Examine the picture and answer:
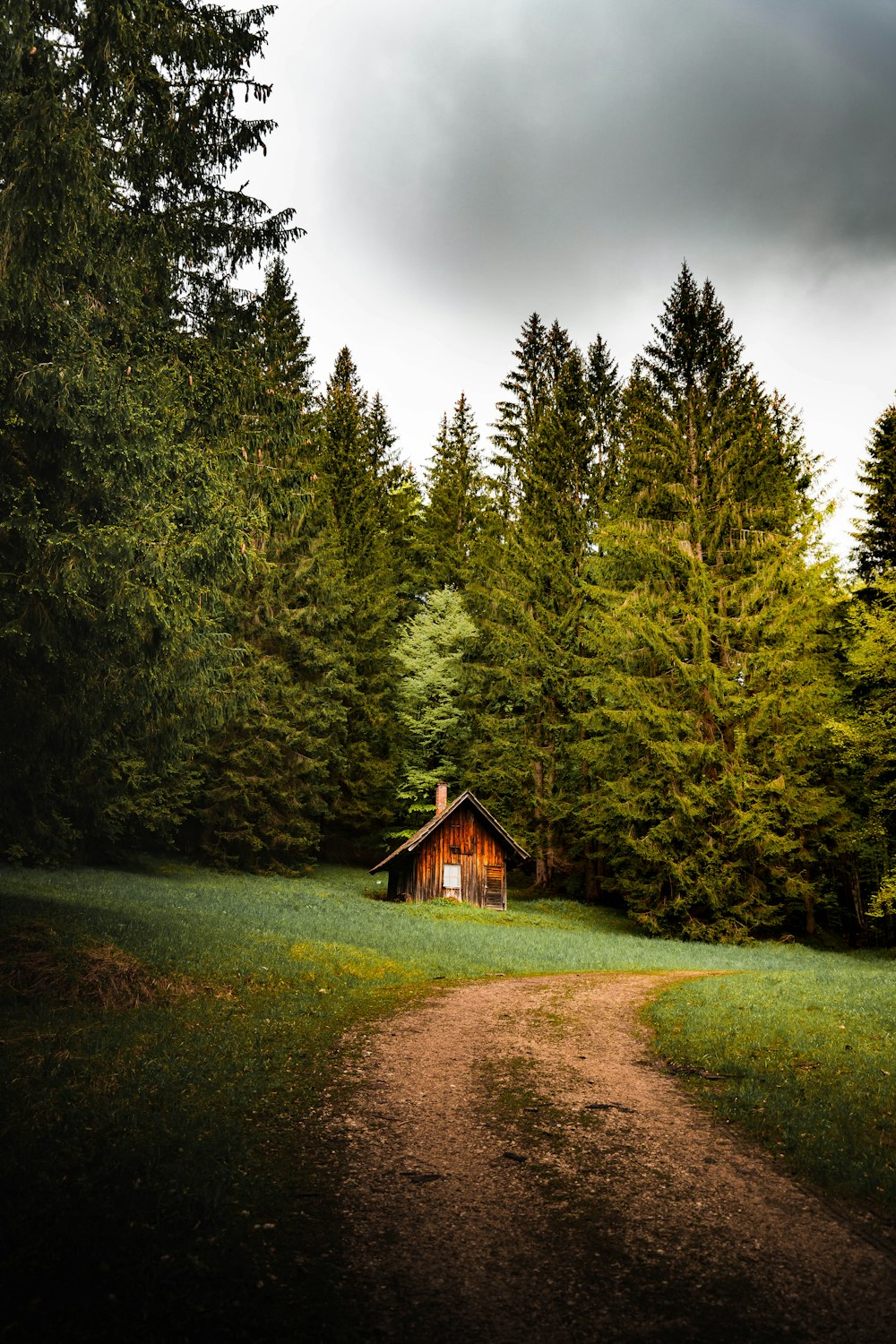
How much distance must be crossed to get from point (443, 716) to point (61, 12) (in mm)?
A: 33892

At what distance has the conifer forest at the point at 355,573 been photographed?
8.54 metres

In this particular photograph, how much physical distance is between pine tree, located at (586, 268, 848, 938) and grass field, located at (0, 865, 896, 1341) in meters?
7.37

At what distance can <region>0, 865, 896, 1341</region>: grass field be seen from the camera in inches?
138

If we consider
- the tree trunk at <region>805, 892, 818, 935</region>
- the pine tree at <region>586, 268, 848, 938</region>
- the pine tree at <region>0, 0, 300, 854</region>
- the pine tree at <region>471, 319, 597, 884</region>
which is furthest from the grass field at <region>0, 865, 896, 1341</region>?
the pine tree at <region>471, 319, 597, 884</region>

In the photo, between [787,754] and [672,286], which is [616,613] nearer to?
[787,754]

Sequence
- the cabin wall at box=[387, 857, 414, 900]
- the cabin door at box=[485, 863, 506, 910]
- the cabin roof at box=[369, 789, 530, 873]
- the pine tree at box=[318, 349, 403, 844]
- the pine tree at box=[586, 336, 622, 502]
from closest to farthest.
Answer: the cabin roof at box=[369, 789, 530, 873] → the cabin wall at box=[387, 857, 414, 900] → the cabin door at box=[485, 863, 506, 910] → the pine tree at box=[586, 336, 622, 502] → the pine tree at box=[318, 349, 403, 844]

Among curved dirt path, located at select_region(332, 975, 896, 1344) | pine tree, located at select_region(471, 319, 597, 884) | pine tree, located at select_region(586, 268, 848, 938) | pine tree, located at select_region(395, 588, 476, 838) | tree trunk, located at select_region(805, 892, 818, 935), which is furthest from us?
pine tree, located at select_region(395, 588, 476, 838)

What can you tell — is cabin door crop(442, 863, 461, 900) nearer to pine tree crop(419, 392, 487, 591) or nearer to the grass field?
the grass field

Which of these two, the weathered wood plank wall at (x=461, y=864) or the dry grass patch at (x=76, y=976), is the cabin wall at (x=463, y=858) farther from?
the dry grass patch at (x=76, y=976)

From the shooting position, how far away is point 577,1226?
4371mm

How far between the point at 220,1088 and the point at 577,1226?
337 cm

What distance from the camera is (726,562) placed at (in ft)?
86.6

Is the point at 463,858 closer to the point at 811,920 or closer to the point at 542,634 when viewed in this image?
the point at 542,634

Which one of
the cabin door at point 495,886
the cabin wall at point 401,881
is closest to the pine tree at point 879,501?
the cabin door at point 495,886
